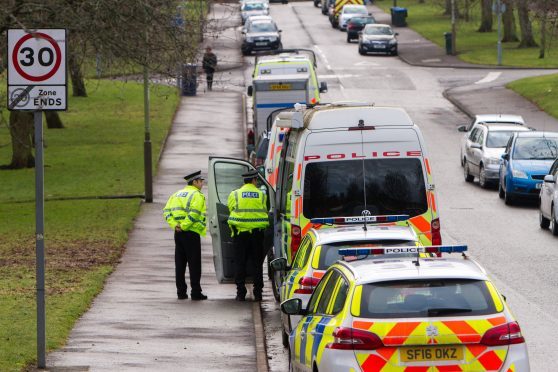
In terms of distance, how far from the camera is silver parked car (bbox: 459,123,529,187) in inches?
1341

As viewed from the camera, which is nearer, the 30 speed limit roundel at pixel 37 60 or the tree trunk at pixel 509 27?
the 30 speed limit roundel at pixel 37 60

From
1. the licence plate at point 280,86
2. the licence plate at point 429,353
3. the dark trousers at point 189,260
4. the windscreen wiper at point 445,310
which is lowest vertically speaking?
the licence plate at point 280,86

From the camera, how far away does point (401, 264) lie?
10.7 metres

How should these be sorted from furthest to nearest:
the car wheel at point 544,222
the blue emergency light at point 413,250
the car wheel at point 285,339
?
the car wheel at point 544,222 → the car wheel at point 285,339 → the blue emergency light at point 413,250

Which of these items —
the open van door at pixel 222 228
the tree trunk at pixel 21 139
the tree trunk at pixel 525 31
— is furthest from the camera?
the tree trunk at pixel 525 31

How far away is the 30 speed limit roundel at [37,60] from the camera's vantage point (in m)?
12.6

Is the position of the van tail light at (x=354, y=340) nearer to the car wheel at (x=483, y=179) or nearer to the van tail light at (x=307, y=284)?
the van tail light at (x=307, y=284)

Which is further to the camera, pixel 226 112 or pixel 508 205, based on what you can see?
pixel 226 112

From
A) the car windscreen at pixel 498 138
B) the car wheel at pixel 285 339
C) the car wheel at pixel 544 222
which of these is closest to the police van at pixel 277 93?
the car windscreen at pixel 498 138

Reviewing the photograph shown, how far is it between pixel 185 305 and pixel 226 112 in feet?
112

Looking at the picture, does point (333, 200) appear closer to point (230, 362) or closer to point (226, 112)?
point (230, 362)

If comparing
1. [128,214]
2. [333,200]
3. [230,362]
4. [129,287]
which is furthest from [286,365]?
[128,214]

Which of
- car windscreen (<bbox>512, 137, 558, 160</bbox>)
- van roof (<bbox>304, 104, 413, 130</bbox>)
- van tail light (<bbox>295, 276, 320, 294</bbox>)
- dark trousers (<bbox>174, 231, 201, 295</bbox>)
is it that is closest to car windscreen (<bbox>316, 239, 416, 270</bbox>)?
van tail light (<bbox>295, 276, 320, 294</bbox>)

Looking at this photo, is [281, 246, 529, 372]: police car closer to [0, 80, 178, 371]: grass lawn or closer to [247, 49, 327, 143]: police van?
[0, 80, 178, 371]: grass lawn
